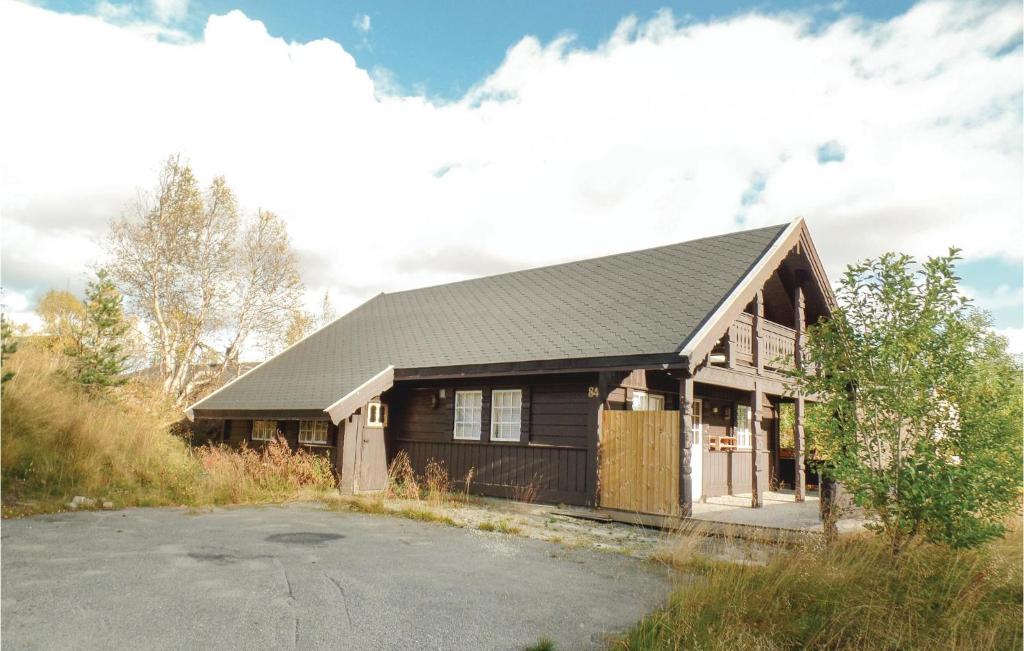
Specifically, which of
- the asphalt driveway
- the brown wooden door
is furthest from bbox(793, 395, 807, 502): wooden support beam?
the brown wooden door

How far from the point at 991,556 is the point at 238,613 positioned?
743cm

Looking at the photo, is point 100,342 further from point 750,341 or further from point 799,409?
point 799,409

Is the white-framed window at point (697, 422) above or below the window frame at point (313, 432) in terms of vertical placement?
above

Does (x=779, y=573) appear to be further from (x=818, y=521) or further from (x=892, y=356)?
(x=818, y=521)

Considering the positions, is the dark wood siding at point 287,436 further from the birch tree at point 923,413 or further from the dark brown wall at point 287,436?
the birch tree at point 923,413

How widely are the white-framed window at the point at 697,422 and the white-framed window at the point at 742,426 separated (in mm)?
2262

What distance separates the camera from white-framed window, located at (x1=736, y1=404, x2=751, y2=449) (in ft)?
55.1

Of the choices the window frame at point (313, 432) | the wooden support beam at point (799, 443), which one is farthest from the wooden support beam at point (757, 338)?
the window frame at point (313, 432)

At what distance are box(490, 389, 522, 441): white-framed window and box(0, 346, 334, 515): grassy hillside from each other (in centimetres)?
406

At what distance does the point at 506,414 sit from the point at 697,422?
4.56 m

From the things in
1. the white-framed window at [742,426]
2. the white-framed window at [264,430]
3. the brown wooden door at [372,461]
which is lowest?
the brown wooden door at [372,461]

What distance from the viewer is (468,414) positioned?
48.6ft

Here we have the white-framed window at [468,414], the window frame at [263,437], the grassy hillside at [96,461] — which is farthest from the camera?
the window frame at [263,437]

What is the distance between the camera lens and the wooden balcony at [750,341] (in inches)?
526
